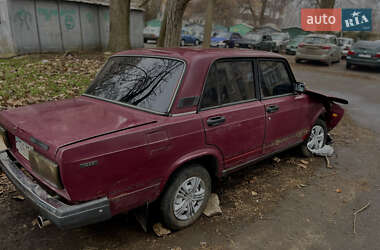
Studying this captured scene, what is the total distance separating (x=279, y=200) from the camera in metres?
3.86

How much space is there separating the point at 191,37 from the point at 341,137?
2573cm

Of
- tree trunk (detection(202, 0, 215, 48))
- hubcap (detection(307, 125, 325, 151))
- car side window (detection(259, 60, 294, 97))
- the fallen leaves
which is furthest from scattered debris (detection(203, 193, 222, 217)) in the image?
tree trunk (detection(202, 0, 215, 48))

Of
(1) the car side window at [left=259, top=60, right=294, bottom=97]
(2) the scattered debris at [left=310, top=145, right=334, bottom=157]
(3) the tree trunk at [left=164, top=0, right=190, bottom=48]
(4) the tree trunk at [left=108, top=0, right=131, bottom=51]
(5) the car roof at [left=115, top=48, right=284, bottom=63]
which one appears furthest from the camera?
(4) the tree trunk at [left=108, top=0, right=131, bottom=51]

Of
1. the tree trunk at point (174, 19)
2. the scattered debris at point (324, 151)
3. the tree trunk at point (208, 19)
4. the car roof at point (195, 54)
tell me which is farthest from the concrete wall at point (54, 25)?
the scattered debris at point (324, 151)

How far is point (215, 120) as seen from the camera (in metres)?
3.14

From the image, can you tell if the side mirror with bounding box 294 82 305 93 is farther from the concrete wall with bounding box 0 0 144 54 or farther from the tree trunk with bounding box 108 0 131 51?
the concrete wall with bounding box 0 0 144 54

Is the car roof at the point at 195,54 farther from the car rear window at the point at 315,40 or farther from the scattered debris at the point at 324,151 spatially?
the car rear window at the point at 315,40

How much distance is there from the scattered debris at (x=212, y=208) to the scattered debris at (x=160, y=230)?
53 centimetres

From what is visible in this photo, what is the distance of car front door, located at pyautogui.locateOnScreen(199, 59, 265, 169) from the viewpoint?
10.4 ft

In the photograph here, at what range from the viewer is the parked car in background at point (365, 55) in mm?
15852

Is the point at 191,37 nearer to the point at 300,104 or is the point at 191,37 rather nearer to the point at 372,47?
the point at 372,47

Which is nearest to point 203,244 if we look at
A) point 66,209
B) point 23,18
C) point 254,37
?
point 66,209

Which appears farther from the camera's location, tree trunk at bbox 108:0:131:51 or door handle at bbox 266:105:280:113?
tree trunk at bbox 108:0:131:51

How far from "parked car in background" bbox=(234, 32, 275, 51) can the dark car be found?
21.2m
